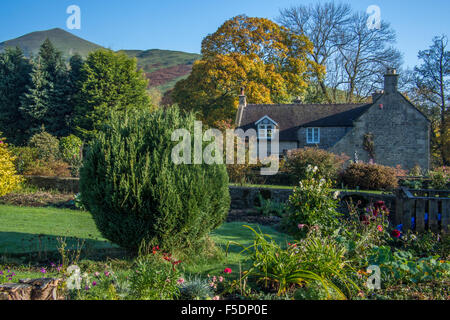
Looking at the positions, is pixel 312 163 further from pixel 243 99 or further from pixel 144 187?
pixel 243 99

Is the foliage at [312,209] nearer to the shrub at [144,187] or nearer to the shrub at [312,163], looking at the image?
the shrub at [144,187]

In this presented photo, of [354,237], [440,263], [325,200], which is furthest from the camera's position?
[325,200]

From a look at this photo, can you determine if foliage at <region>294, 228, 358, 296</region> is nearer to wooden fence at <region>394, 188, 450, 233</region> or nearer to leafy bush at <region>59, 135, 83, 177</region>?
wooden fence at <region>394, 188, 450, 233</region>

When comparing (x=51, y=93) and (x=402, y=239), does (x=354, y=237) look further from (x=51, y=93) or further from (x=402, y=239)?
(x=51, y=93)

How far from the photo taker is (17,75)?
29.0 meters

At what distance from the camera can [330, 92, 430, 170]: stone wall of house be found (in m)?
26.3

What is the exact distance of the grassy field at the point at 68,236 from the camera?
609 cm

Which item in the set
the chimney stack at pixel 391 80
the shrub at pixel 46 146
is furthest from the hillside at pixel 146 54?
the chimney stack at pixel 391 80

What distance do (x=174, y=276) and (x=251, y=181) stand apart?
1280 cm

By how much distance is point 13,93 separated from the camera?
28562 mm

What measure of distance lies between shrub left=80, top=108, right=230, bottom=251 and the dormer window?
23.1 metres

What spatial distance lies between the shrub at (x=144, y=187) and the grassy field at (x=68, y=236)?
604 millimetres

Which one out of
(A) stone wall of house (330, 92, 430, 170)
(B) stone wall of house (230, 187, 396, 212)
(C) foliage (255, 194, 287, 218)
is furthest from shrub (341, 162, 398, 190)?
(A) stone wall of house (330, 92, 430, 170)
